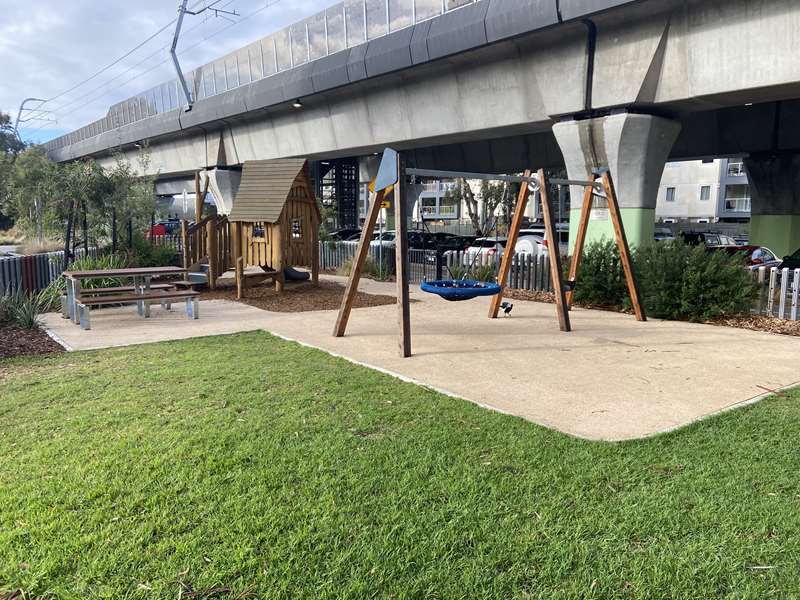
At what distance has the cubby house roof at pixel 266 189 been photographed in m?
12.8

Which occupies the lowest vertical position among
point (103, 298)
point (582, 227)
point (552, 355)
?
point (552, 355)

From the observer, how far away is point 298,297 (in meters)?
12.8

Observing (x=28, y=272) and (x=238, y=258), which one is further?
(x=238, y=258)

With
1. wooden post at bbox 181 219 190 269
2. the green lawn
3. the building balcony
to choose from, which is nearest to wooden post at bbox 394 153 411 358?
the green lawn

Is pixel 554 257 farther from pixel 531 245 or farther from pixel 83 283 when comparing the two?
pixel 531 245

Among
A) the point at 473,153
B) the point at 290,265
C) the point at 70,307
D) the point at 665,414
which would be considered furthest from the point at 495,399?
the point at 473,153

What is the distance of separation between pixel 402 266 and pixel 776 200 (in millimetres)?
20185

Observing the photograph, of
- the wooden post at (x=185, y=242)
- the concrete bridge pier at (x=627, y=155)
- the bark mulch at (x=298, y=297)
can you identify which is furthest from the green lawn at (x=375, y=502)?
the wooden post at (x=185, y=242)

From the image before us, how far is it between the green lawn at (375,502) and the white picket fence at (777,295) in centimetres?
533

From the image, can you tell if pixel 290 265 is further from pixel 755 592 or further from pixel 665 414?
pixel 755 592

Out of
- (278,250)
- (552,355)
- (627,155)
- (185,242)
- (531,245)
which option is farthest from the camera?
(531,245)

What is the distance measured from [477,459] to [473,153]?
2526cm

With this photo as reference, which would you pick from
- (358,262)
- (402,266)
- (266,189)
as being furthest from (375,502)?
(266,189)

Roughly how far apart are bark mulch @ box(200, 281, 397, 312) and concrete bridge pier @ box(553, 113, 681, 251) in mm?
5713
